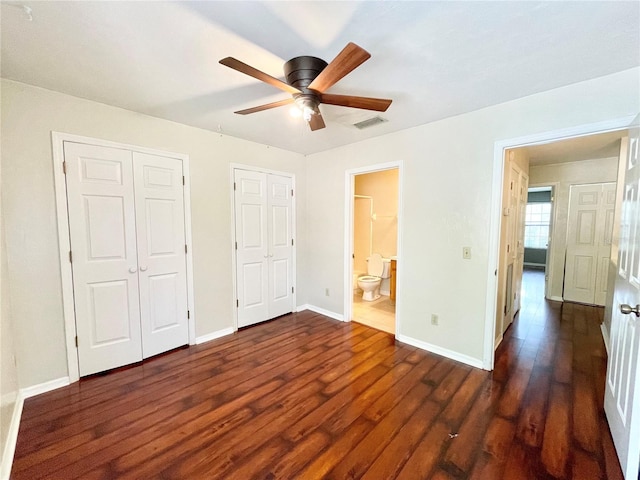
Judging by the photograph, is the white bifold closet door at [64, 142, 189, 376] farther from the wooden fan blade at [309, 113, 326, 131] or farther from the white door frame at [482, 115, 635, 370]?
the white door frame at [482, 115, 635, 370]

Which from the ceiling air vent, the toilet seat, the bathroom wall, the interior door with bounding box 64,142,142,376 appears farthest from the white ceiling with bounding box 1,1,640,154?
the toilet seat

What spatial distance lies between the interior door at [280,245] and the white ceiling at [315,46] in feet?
4.92

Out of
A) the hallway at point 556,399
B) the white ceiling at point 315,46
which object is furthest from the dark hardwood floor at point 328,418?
the white ceiling at point 315,46

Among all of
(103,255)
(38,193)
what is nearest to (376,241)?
(103,255)

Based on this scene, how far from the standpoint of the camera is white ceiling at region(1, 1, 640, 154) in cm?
127

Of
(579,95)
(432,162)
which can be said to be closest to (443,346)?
(432,162)

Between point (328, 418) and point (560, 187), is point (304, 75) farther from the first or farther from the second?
point (560, 187)

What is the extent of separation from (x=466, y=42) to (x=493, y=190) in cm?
129

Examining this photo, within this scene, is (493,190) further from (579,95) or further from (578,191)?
(578,191)

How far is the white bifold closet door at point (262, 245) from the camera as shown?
10.8ft

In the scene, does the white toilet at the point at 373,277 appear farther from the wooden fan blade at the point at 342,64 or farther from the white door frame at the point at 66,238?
the white door frame at the point at 66,238

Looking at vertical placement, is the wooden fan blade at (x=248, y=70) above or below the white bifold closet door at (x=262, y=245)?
above

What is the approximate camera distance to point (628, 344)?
147cm

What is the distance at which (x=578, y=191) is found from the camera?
4242mm
